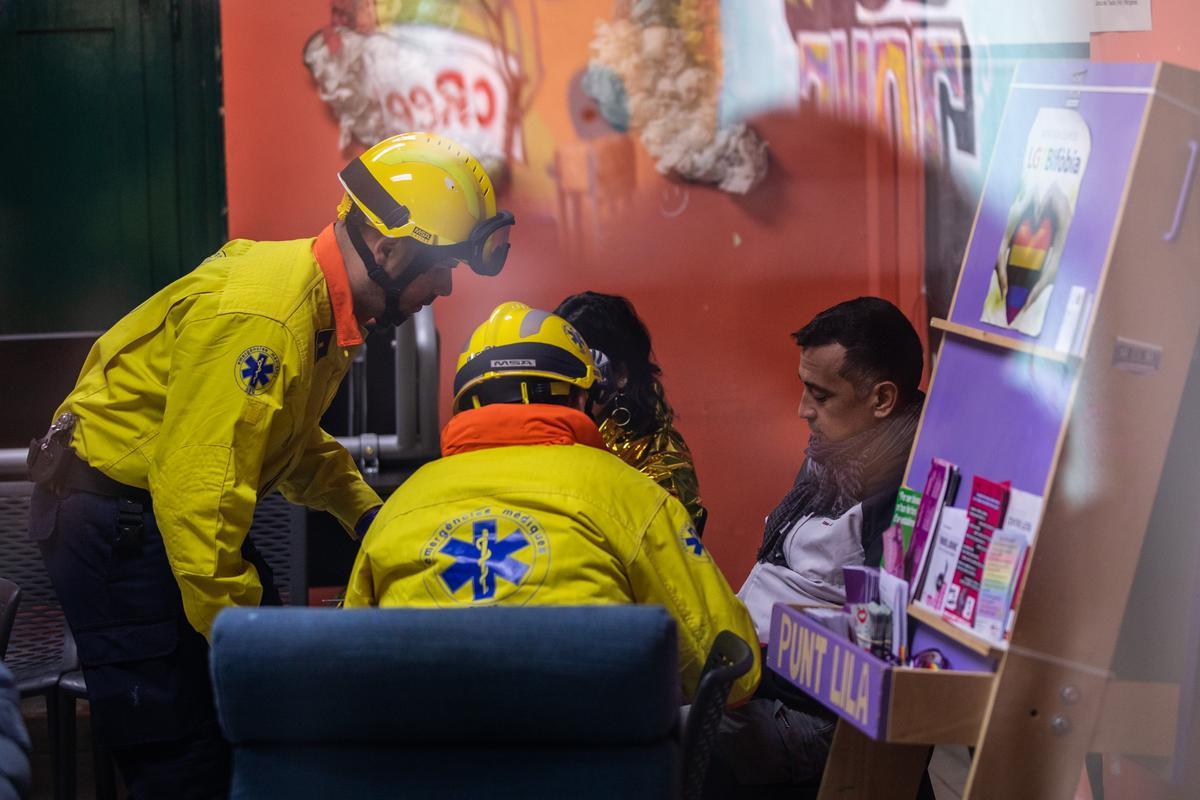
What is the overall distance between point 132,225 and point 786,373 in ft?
5.88

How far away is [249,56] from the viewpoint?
338 cm

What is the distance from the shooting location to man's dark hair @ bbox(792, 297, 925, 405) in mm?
2539

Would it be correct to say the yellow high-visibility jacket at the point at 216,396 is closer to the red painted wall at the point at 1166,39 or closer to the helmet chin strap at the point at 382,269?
the helmet chin strap at the point at 382,269

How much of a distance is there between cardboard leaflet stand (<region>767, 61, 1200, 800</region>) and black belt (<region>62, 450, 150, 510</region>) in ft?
4.02

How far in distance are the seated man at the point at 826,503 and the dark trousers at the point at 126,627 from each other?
3.26 feet

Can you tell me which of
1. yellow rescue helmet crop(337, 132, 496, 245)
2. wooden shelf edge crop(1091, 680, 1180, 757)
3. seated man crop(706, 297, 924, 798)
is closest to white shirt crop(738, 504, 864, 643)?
seated man crop(706, 297, 924, 798)

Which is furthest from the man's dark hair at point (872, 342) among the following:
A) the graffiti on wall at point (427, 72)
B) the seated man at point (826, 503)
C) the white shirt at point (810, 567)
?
the graffiti on wall at point (427, 72)

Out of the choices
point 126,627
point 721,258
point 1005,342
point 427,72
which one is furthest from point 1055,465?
point 427,72

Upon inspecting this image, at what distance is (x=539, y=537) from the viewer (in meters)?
1.91

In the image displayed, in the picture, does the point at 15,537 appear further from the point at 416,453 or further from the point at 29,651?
the point at 416,453

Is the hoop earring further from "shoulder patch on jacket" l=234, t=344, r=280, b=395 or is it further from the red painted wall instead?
the red painted wall

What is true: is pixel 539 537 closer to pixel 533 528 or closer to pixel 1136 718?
pixel 533 528

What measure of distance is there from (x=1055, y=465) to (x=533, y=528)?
73 cm

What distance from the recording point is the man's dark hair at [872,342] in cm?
254
